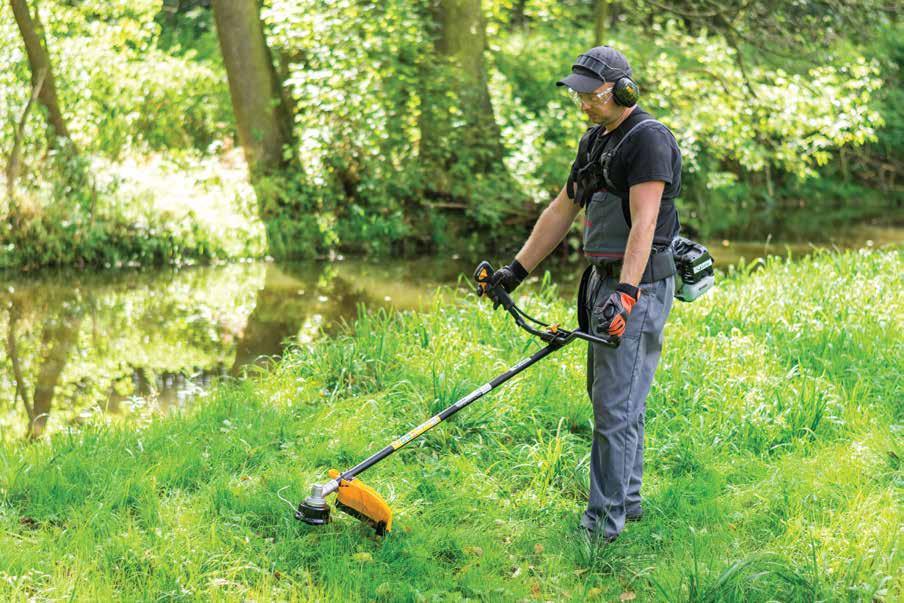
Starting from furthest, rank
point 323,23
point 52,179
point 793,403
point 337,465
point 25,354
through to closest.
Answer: point 323,23 < point 52,179 < point 25,354 < point 793,403 < point 337,465

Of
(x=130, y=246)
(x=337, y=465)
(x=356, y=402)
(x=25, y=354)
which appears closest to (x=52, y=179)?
(x=130, y=246)

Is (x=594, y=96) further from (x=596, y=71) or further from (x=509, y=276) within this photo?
(x=509, y=276)

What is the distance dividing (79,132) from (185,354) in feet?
18.3

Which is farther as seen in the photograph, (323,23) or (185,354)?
(323,23)

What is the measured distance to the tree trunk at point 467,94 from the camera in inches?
515

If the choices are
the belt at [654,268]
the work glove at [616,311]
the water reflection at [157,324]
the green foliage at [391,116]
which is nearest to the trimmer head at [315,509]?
the work glove at [616,311]

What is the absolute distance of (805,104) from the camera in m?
12.5

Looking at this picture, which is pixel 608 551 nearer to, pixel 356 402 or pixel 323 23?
pixel 356 402

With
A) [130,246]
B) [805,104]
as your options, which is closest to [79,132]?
[130,246]

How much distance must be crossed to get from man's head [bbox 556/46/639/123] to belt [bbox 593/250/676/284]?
608mm

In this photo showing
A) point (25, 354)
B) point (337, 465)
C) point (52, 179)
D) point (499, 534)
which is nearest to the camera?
point (499, 534)

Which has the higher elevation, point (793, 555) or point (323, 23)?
point (323, 23)

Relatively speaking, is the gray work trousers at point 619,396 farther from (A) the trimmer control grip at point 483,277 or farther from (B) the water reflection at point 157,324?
(B) the water reflection at point 157,324

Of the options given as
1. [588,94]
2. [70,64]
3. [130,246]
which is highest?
[588,94]
